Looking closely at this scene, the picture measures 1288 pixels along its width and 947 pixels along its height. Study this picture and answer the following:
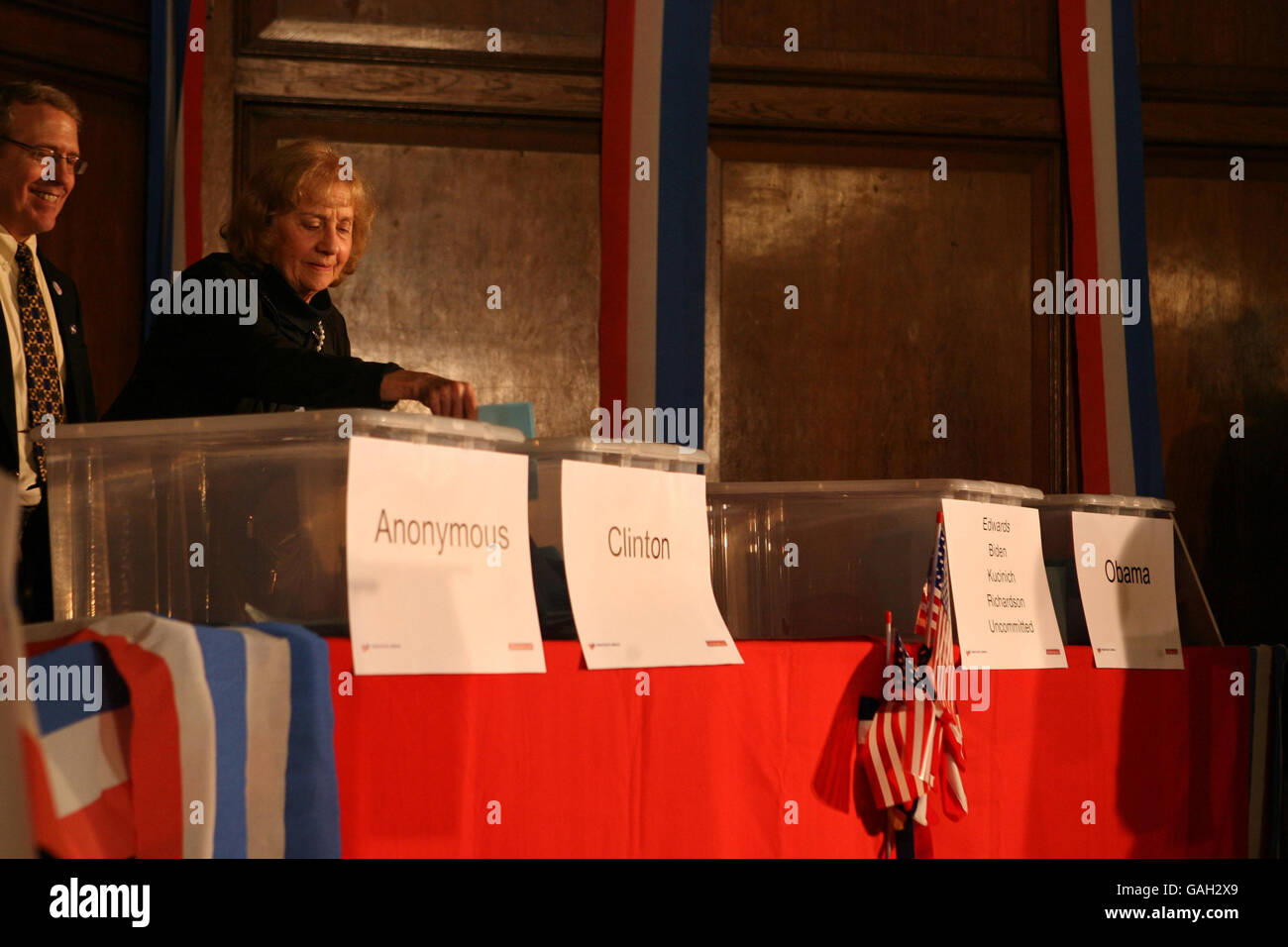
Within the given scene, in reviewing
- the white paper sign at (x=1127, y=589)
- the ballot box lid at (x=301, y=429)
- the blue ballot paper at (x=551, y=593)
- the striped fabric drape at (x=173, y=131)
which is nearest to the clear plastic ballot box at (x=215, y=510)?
the ballot box lid at (x=301, y=429)

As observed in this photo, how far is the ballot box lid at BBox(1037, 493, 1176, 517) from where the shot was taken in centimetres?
215

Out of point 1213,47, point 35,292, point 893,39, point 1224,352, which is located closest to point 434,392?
point 35,292

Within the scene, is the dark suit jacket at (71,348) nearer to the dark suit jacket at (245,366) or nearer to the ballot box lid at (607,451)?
the dark suit jacket at (245,366)

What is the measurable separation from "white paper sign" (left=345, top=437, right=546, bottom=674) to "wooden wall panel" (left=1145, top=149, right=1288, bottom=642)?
3.30 meters

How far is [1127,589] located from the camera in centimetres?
208

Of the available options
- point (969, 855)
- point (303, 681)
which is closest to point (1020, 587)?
point (969, 855)

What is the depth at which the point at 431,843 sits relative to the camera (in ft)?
3.86

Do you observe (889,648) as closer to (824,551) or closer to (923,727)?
(923,727)

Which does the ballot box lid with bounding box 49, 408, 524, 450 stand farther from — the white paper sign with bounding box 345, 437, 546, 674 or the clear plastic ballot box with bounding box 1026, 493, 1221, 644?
the clear plastic ballot box with bounding box 1026, 493, 1221, 644

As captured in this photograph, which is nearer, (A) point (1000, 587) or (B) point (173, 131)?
(A) point (1000, 587)

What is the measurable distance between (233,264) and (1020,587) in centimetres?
114

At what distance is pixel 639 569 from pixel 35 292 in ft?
4.38

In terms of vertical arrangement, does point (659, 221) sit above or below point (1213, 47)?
below
